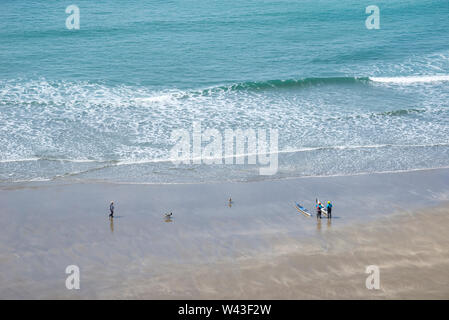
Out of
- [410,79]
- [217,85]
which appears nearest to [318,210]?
[217,85]

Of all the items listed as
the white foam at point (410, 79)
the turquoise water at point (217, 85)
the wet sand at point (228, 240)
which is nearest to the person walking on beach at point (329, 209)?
the wet sand at point (228, 240)

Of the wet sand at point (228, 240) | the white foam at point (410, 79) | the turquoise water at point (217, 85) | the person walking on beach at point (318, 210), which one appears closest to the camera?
the wet sand at point (228, 240)

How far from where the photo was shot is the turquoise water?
26141mm

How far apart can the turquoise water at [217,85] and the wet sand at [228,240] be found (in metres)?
1.85

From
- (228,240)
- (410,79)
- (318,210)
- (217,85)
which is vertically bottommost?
(228,240)

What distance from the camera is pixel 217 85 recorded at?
35844mm

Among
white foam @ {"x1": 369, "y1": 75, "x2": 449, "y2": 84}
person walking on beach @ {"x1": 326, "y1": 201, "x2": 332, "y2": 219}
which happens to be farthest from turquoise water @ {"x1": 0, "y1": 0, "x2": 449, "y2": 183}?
person walking on beach @ {"x1": 326, "y1": 201, "x2": 332, "y2": 219}

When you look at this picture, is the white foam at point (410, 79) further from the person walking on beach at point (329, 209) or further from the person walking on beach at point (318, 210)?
the person walking on beach at point (318, 210)

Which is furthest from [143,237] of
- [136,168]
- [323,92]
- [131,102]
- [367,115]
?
[323,92]

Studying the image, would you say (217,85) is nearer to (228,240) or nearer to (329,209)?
(329,209)

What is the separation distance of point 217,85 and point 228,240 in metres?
18.7

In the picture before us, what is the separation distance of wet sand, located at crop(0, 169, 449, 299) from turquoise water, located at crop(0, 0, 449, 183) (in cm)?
185

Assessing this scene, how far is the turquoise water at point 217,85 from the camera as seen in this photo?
26.1 meters

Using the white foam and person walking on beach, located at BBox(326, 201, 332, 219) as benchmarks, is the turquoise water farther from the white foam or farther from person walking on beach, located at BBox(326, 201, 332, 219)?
person walking on beach, located at BBox(326, 201, 332, 219)
